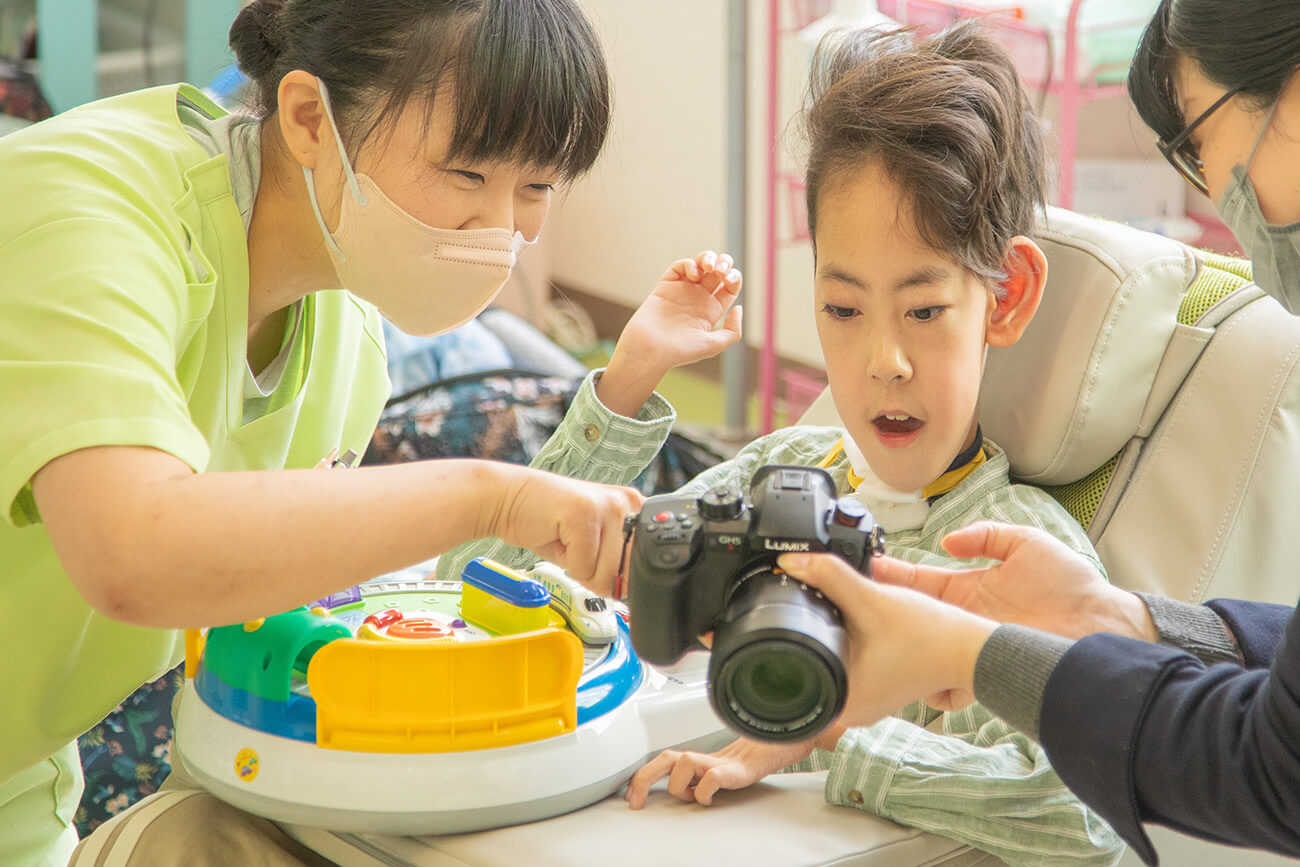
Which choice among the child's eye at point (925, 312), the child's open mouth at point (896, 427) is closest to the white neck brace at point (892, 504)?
the child's open mouth at point (896, 427)

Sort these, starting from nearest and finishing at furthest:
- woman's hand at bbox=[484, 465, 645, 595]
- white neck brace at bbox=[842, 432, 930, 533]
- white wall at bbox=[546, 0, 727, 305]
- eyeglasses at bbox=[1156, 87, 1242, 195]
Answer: woman's hand at bbox=[484, 465, 645, 595], eyeglasses at bbox=[1156, 87, 1242, 195], white neck brace at bbox=[842, 432, 930, 533], white wall at bbox=[546, 0, 727, 305]

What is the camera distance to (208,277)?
3.01 ft

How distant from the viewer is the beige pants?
0.85 meters

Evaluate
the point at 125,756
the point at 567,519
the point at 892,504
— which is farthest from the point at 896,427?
the point at 125,756

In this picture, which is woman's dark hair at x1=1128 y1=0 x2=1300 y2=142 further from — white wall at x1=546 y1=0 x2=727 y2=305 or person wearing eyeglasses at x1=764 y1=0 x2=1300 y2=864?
white wall at x1=546 y1=0 x2=727 y2=305

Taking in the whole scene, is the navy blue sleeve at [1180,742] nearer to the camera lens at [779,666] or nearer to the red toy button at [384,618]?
the camera lens at [779,666]

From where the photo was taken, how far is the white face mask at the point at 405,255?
983mm

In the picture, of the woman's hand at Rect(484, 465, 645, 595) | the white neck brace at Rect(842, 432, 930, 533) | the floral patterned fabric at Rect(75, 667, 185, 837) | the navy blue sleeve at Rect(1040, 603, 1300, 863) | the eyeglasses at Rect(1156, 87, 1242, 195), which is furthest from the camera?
the floral patterned fabric at Rect(75, 667, 185, 837)

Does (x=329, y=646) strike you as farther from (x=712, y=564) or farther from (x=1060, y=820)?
(x=1060, y=820)

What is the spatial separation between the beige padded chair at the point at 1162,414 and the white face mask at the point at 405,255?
1.62 feet

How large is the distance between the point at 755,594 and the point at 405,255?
0.47 metres

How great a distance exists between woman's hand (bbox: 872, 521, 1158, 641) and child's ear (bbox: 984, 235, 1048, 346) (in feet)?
0.93

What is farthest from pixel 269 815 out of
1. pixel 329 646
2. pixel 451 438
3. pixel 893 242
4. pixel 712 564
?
pixel 451 438

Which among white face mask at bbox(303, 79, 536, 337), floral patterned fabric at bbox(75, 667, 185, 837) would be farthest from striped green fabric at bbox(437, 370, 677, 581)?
floral patterned fabric at bbox(75, 667, 185, 837)
